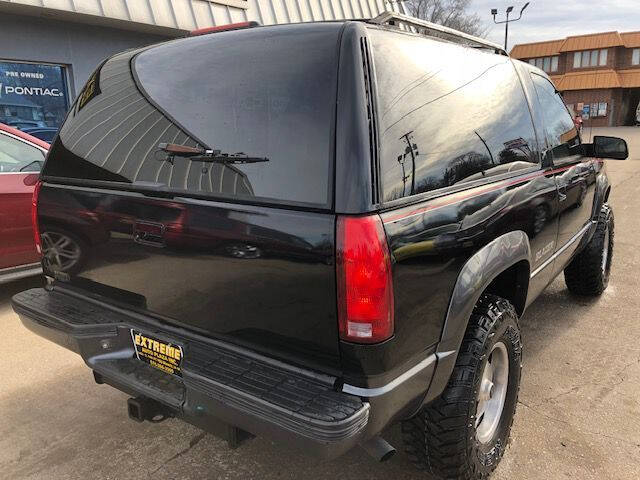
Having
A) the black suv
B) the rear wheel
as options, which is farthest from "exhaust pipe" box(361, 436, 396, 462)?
the rear wheel

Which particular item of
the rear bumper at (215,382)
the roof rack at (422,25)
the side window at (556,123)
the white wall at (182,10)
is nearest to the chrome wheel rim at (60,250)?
the rear bumper at (215,382)

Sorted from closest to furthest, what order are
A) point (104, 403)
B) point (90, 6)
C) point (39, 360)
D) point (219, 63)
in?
point (219, 63) → point (104, 403) → point (39, 360) → point (90, 6)

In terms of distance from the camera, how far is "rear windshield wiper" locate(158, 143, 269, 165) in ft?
6.25

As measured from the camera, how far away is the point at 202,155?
6.54 feet

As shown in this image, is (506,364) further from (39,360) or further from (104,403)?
(39,360)

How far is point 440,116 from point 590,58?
5473 cm

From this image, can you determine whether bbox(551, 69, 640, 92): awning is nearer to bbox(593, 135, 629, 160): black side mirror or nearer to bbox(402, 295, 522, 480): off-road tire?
bbox(593, 135, 629, 160): black side mirror

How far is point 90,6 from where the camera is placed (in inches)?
290

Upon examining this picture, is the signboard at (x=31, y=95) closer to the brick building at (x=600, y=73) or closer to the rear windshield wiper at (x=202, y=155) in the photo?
the rear windshield wiper at (x=202, y=155)

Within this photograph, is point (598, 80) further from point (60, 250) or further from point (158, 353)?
point (158, 353)

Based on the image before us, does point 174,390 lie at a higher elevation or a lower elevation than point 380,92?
lower

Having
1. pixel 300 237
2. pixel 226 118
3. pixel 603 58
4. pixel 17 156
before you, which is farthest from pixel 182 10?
pixel 603 58

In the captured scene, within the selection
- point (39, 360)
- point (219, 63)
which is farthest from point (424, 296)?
point (39, 360)

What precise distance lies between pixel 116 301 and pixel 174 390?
602mm
